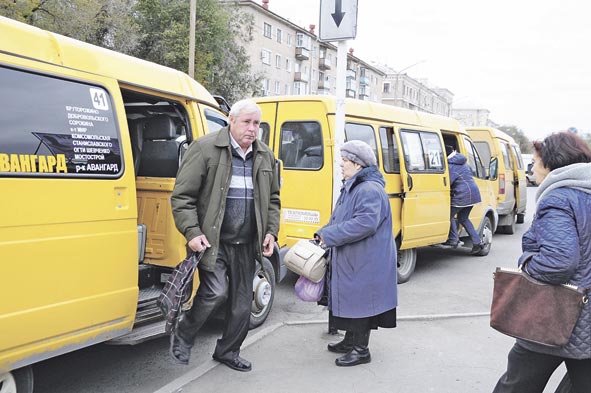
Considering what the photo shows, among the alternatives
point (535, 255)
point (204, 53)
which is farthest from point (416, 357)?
point (204, 53)

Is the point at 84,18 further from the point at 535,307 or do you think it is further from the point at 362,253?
the point at 535,307

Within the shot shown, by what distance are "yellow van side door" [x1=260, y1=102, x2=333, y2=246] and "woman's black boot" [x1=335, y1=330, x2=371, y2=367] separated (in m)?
2.17

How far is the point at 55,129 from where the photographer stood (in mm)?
3010

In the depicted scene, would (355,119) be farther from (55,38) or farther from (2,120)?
(2,120)

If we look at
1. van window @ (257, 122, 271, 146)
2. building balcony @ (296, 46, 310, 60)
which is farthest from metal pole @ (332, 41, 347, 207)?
building balcony @ (296, 46, 310, 60)

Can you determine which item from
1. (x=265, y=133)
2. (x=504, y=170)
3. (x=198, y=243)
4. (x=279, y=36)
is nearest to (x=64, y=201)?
(x=198, y=243)

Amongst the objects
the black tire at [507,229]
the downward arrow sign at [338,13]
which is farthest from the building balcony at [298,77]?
the downward arrow sign at [338,13]

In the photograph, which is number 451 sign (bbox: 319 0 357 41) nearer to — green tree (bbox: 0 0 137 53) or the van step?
the van step

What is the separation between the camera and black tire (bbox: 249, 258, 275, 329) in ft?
16.3

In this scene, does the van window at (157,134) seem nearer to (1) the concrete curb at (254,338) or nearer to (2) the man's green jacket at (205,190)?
(2) the man's green jacket at (205,190)

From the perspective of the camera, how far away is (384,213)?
3.96m

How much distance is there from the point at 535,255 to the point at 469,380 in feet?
5.71

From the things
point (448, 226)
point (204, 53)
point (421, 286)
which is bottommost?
point (421, 286)

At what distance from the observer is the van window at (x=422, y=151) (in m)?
6.94
